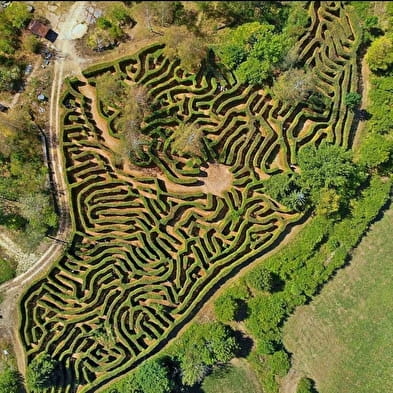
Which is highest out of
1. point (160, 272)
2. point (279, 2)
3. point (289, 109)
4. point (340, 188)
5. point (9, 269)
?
point (279, 2)

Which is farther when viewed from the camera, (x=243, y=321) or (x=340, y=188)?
(x=243, y=321)

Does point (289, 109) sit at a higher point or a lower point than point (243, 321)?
higher

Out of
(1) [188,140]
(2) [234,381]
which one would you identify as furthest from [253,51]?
(2) [234,381]

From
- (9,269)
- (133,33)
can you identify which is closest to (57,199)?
(9,269)

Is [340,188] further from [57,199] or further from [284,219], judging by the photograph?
[57,199]

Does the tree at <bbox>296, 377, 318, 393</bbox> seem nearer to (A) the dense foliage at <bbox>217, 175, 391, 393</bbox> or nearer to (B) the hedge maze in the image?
(A) the dense foliage at <bbox>217, 175, 391, 393</bbox>

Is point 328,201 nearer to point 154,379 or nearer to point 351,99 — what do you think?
point 351,99
